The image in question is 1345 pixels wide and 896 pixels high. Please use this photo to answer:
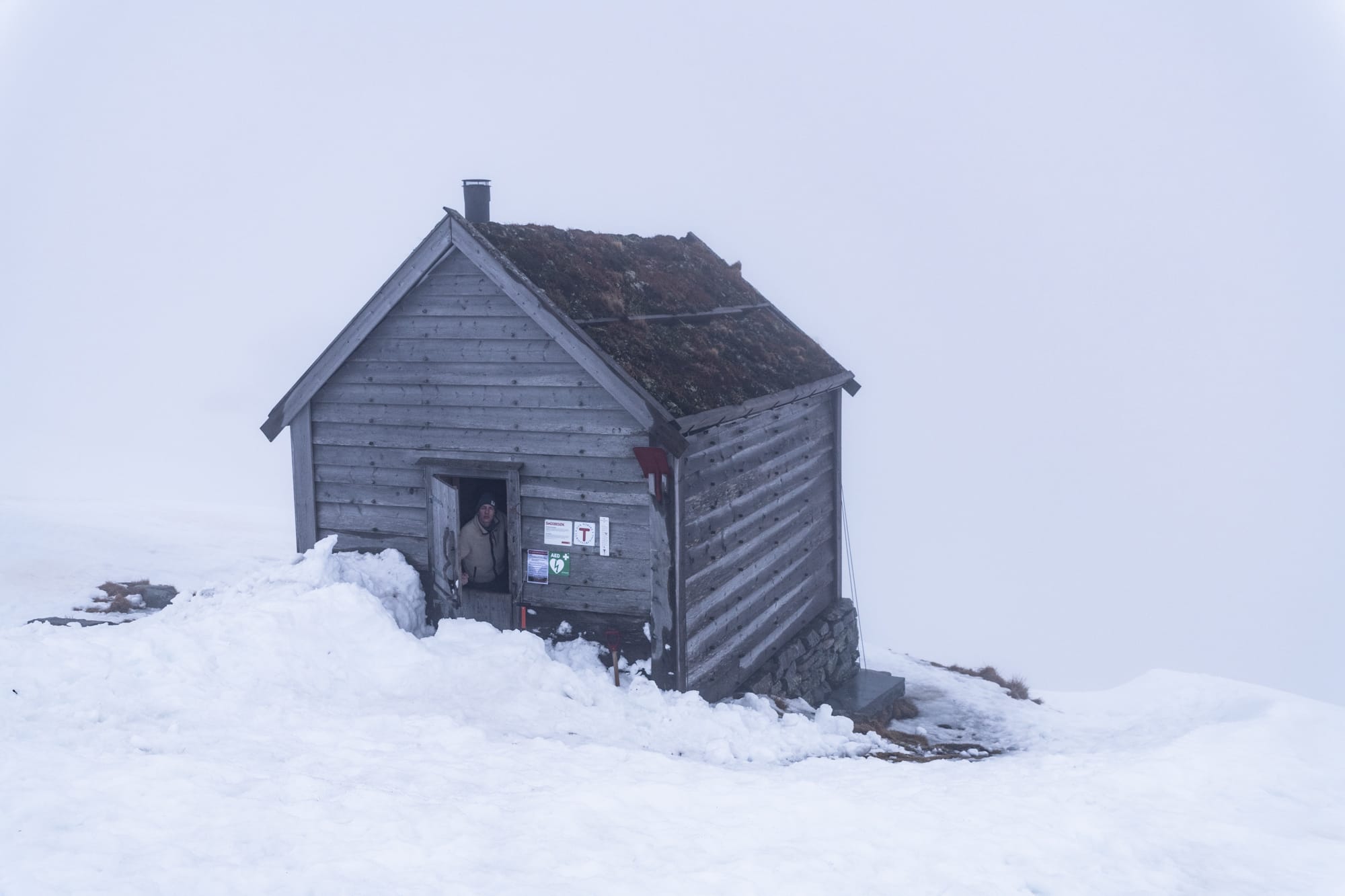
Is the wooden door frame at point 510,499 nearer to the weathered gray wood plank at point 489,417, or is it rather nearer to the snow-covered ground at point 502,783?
the weathered gray wood plank at point 489,417

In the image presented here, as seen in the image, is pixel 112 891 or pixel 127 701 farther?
pixel 127 701

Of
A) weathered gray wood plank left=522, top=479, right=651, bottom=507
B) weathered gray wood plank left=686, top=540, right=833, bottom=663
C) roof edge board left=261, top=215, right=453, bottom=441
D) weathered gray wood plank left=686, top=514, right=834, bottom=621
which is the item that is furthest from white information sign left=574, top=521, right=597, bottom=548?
roof edge board left=261, top=215, right=453, bottom=441

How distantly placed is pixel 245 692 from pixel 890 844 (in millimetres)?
5631

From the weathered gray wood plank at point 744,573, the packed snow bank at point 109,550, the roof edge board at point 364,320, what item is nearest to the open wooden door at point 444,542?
the roof edge board at point 364,320

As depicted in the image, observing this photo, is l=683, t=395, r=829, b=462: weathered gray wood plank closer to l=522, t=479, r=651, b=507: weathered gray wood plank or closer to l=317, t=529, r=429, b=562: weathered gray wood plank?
l=522, t=479, r=651, b=507: weathered gray wood plank

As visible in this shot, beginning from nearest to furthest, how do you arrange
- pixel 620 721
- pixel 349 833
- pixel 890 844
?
pixel 349 833, pixel 890 844, pixel 620 721

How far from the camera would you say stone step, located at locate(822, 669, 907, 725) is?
14.3 metres

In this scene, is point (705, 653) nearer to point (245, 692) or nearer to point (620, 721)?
point (620, 721)

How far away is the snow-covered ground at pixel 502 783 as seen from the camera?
6.54 meters

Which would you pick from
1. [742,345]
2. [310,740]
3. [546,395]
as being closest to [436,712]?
[310,740]

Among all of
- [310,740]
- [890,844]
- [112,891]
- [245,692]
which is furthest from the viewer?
[245,692]

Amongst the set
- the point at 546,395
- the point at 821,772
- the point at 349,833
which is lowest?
the point at 821,772

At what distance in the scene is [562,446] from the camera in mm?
11203

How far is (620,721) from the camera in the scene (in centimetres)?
1012
